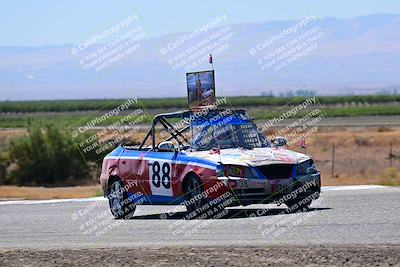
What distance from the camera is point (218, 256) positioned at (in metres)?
11.7

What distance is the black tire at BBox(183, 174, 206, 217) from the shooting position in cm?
1605

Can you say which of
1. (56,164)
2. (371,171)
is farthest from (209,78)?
(56,164)

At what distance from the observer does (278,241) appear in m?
12.9

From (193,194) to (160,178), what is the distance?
86 cm

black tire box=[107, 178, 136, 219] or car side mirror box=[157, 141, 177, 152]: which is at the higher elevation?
car side mirror box=[157, 141, 177, 152]

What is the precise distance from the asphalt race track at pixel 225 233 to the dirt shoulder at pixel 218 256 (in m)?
0.01

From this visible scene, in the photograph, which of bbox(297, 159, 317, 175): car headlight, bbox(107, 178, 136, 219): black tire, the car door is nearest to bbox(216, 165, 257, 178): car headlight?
bbox(297, 159, 317, 175): car headlight

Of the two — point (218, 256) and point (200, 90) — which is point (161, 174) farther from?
point (218, 256)

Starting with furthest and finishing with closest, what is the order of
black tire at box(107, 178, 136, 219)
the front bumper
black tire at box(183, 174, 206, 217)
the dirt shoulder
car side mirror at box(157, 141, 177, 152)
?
black tire at box(107, 178, 136, 219), car side mirror at box(157, 141, 177, 152), black tire at box(183, 174, 206, 217), the front bumper, the dirt shoulder

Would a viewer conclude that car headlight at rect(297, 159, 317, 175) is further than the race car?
Yes

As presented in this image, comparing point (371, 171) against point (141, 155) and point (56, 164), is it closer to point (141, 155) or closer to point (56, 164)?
point (56, 164)

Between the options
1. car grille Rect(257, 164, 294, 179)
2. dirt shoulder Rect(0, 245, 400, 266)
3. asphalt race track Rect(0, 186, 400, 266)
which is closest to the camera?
dirt shoulder Rect(0, 245, 400, 266)

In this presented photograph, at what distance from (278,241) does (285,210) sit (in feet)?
12.2

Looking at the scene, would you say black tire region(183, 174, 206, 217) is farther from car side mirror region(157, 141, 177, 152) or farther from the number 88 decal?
car side mirror region(157, 141, 177, 152)
